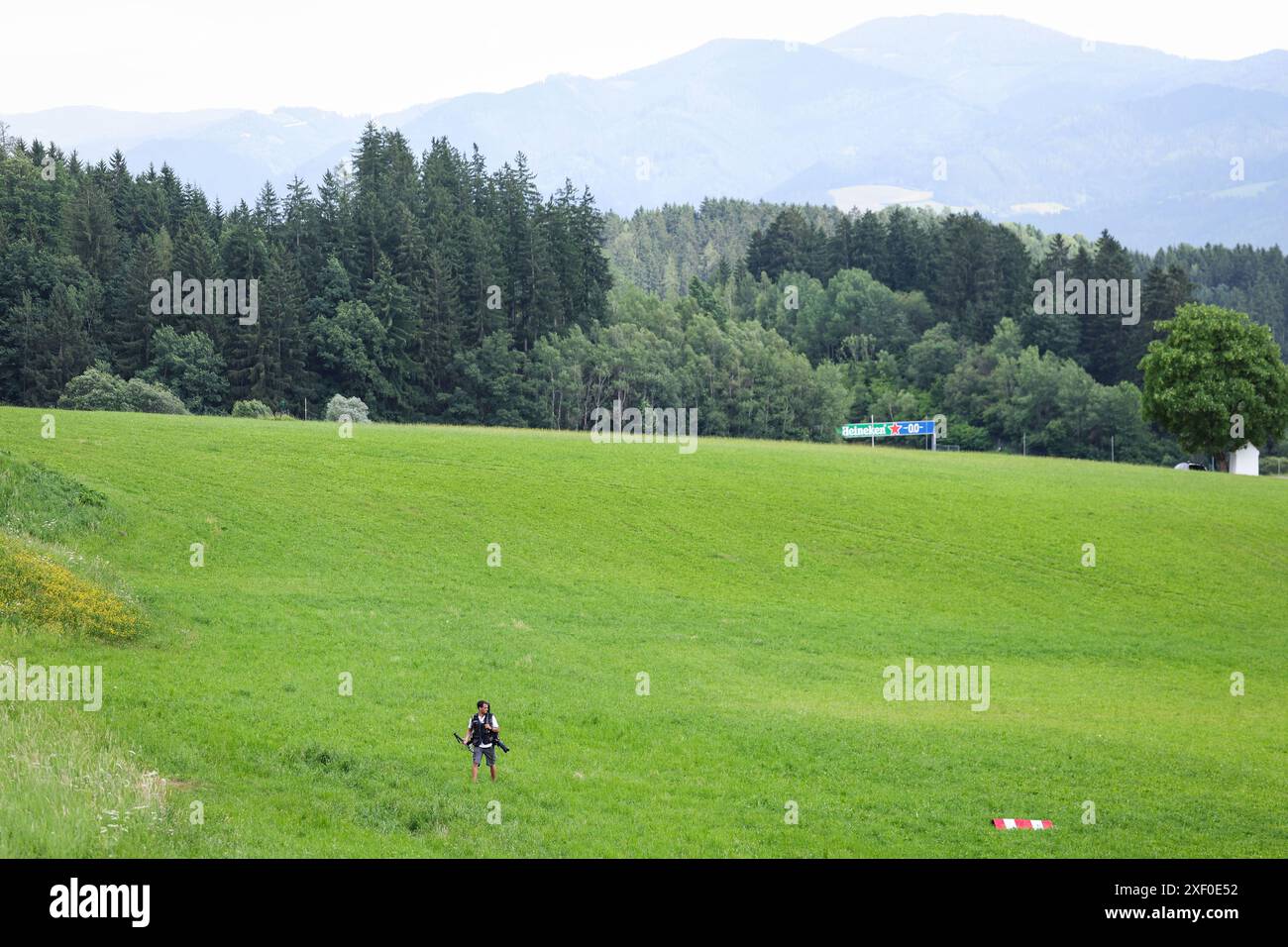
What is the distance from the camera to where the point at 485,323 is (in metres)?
138

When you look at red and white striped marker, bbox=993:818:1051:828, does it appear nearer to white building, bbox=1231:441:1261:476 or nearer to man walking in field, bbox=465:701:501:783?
man walking in field, bbox=465:701:501:783

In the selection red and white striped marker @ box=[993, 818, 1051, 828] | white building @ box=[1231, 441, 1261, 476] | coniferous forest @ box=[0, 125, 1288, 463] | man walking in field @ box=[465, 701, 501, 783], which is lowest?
red and white striped marker @ box=[993, 818, 1051, 828]

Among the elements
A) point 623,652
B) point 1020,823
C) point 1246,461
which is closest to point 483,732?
point 1020,823

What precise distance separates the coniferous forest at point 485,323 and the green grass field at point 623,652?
5445 cm

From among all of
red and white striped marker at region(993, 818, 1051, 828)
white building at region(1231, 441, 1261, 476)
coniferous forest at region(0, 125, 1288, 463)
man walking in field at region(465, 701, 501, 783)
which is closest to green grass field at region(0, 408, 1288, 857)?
red and white striped marker at region(993, 818, 1051, 828)

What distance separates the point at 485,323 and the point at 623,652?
107060mm

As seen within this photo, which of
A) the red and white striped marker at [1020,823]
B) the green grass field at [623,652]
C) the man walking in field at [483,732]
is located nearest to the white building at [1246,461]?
the green grass field at [623,652]

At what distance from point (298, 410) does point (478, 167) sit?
64924 mm

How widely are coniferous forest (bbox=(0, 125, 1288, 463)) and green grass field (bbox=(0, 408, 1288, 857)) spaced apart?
5445cm

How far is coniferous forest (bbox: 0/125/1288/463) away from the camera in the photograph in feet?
382

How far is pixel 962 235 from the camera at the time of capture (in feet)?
585

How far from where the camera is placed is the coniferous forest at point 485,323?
116 m

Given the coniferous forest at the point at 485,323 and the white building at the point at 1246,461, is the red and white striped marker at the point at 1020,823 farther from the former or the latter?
the coniferous forest at the point at 485,323
